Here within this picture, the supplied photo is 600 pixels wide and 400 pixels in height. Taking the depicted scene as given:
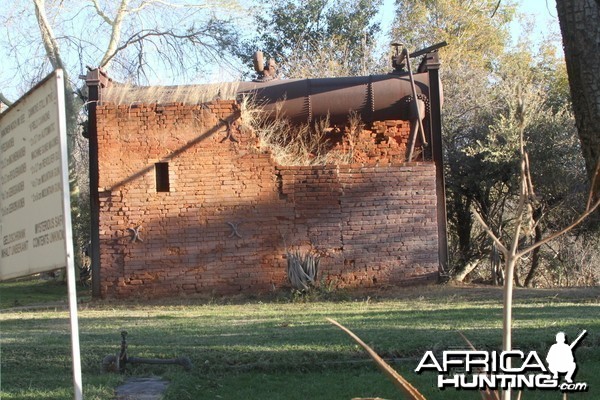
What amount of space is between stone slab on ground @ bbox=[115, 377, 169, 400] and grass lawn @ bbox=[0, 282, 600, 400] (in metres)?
0.09

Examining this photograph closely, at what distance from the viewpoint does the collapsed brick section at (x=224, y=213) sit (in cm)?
1605

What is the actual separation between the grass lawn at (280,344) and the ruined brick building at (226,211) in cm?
232

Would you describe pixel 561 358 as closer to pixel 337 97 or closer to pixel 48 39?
pixel 337 97

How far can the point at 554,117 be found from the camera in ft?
66.4

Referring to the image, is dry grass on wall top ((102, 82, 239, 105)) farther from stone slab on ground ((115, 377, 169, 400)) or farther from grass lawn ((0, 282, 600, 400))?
stone slab on ground ((115, 377, 169, 400))

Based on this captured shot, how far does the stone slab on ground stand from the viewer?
684cm

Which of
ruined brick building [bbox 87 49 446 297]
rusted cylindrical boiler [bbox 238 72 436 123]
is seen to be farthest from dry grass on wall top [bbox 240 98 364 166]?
ruined brick building [bbox 87 49 446 297]

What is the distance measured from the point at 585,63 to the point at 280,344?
458cm

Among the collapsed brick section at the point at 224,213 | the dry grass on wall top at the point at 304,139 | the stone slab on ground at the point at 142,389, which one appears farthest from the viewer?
the dry grass on wall top at the point at 304,139

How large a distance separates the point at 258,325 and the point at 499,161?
32.7ft

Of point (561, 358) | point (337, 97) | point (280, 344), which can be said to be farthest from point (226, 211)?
point (561, 358)

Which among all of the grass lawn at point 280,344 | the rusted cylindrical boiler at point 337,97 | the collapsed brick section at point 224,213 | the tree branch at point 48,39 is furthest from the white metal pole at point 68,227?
the tree branch at point 48,39

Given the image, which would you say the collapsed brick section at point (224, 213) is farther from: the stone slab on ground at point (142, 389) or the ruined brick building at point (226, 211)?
the stone slab on ground at point (142, 389)

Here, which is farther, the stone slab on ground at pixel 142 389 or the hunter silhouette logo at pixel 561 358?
the stone slab on ground at pixel 142 389
